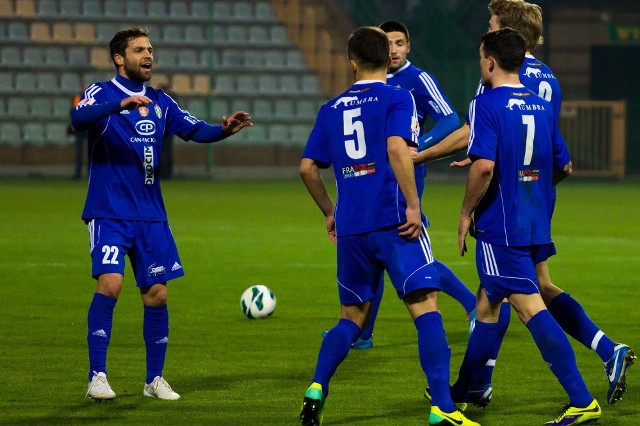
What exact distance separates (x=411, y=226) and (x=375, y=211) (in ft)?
0.55

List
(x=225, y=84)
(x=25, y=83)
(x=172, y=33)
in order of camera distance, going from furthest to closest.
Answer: (x=172, y=33) → (x=225, y=84) → (x=25, y=83)

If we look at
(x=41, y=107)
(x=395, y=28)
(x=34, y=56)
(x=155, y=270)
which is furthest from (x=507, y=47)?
(x=34, y=56)

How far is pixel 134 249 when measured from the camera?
6.61m

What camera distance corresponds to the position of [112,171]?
6.62m

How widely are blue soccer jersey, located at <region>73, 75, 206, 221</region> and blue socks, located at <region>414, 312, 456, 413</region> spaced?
5.48 feet

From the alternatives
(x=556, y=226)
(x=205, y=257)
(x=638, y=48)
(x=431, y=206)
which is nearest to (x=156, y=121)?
(x=205, y=257)

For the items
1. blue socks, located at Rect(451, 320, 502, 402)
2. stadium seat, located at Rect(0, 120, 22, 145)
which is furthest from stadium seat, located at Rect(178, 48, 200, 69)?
blue socks, located at Rect(451, 320, 502, 402)

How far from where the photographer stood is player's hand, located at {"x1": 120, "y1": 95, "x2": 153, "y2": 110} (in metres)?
6.20

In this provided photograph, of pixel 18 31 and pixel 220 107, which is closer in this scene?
pixel 220 107

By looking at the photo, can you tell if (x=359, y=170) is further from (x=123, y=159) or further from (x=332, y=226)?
(x=123, y=159)

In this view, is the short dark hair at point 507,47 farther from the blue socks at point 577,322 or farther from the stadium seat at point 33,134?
the stadium seat at point 33,134

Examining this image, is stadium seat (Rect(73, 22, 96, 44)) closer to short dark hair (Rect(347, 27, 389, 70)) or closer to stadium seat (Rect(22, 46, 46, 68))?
stadium seat (Rect(22, 46, 46, 68))

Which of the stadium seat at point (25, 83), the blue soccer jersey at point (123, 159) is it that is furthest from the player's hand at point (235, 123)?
the stadium seat at point (25, 83)

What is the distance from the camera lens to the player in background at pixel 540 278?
6227mm
